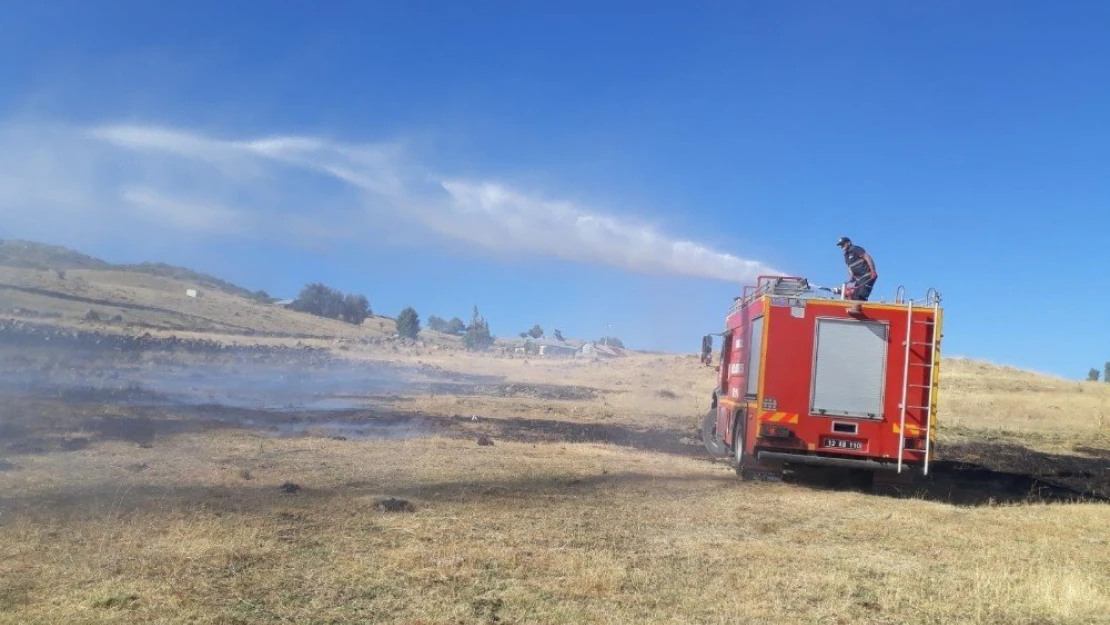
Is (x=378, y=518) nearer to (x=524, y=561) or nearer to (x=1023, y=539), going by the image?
(x=524, y=561)

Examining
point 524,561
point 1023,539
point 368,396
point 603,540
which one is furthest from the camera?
point 368,396

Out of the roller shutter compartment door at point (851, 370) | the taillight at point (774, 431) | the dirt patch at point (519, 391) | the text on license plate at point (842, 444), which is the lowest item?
the dirt patch at point (519, 391)

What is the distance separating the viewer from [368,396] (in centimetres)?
3192

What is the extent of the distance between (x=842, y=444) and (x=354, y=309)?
275 feet

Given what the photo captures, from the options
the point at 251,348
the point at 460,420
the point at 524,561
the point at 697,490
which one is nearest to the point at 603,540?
the point at 524,561

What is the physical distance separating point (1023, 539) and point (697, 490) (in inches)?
182

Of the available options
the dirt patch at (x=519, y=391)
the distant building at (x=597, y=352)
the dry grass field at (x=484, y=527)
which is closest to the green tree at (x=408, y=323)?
the distant building at (x=597, y=352)

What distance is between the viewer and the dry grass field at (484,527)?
6293 millimetres

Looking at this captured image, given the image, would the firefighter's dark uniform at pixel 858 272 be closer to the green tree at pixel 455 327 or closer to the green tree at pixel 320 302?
the green tree at pixel 320 302

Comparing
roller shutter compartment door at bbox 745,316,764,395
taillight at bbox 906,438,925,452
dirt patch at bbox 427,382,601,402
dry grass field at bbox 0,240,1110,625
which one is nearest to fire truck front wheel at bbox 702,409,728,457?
dry grass field at bbox 0,240,1110,625

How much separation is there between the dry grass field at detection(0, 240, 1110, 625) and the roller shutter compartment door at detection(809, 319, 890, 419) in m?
1.41

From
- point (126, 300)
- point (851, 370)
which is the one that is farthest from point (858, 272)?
point (126, 300)

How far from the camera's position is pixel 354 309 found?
304 ft

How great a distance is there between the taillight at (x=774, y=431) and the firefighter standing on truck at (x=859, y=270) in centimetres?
253
